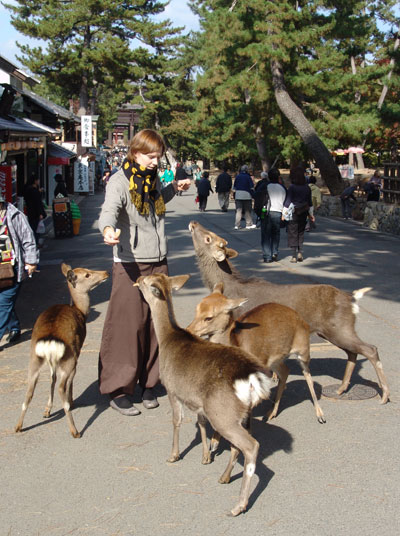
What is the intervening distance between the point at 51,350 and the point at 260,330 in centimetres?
164

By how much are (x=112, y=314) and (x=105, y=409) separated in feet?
2.81

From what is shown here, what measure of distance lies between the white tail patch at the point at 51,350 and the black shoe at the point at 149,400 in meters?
0.93

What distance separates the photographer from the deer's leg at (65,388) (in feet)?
15.9

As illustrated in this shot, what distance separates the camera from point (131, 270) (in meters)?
5.32

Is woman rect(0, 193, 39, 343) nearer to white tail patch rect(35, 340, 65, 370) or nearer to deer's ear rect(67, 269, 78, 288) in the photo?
deer's ear rect(67, 269, 78, 288)

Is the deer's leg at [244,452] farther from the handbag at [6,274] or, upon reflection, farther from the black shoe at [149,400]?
the handbag at [6,274]

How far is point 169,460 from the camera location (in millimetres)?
4430

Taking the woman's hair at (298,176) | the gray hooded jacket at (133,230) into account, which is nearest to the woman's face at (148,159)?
the gray hooded jacket at (133,230)

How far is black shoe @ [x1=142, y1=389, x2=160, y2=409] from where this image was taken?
5.40 metres

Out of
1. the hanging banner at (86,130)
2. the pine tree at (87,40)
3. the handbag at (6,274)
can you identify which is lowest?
the handbag at (6,274)

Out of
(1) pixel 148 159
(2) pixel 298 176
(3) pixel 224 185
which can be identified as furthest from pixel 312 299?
(3) pixel 224 185

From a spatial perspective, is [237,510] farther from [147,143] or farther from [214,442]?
[147,143]

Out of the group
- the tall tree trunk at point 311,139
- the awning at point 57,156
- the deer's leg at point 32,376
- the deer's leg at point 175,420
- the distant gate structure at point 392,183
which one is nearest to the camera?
the deer's leg at point 175,420

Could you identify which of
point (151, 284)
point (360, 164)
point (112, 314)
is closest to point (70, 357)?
point (112, 314)
